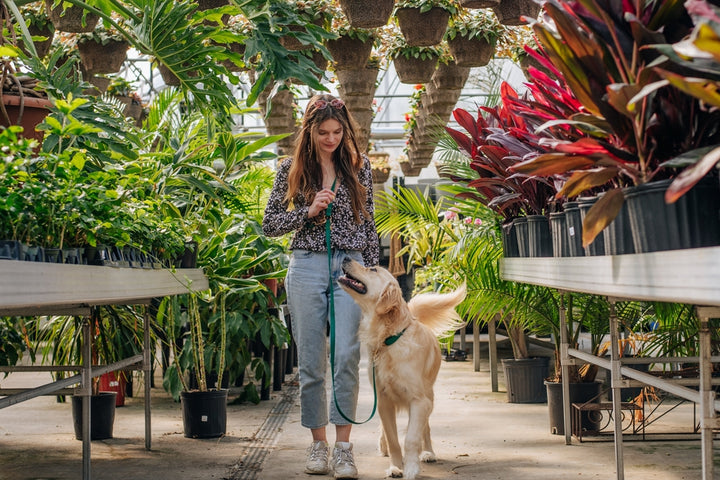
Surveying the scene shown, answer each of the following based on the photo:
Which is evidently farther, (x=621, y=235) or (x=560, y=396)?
(x=560, y=396)

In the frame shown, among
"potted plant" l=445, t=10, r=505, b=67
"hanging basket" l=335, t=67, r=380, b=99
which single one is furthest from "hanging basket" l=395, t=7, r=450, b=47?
"hanging basket" l=335, t=67, r=380, b=99

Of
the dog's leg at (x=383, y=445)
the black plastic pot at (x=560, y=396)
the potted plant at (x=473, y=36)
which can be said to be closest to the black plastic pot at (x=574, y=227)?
the dog's leg at (x=383, y=445)

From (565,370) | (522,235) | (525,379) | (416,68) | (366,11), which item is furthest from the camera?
(416,68)

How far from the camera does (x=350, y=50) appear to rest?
20.6 ft

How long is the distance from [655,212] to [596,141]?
261 millimetres

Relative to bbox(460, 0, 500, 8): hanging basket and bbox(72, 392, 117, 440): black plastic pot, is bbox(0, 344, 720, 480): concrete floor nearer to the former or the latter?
bbox(72, 392, 117, 440): black plastic pot

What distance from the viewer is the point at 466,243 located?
5.01m

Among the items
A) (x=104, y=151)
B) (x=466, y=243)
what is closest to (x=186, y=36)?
(x=104, y=151)

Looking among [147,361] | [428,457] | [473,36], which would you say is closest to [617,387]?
[428,457]

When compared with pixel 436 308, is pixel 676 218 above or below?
above

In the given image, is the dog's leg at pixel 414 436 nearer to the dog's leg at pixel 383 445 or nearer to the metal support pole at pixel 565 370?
the dog's leg at pixel 383 445

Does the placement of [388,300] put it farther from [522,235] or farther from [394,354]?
[522,235]

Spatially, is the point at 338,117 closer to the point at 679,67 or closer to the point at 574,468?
the point at 574,468

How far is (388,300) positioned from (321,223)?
17.5 inches
